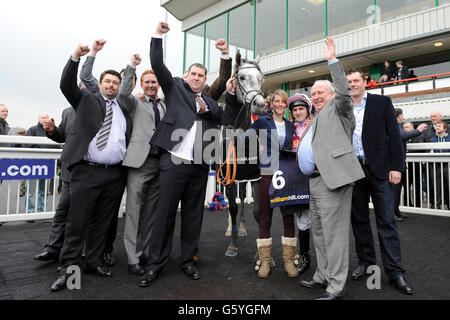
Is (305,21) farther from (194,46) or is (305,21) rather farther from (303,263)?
(303,263)

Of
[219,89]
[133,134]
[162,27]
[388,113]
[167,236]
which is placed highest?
[162,27]

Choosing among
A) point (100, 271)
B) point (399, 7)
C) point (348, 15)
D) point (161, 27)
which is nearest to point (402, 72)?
point (399, 7)

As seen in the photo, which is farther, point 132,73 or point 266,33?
point 266,33

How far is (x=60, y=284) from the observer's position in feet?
7.46

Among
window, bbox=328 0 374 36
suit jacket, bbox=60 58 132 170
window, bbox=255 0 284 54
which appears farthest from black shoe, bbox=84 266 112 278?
window, bbox=255 0 284 54

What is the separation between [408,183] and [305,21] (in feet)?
38.8

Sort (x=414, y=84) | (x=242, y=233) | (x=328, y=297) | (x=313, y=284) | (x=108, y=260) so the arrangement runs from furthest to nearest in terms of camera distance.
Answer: (x=414, y=84)
(x=242, y=233)
(x=108, y=260)
(x=313, y=284)
(x=328, y=297)

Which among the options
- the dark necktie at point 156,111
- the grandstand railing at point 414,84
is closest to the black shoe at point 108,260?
the dark necktie at point 156,111

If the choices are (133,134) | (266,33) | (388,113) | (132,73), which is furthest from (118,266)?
(266,33)

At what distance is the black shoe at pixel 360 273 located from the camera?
8.68 ft

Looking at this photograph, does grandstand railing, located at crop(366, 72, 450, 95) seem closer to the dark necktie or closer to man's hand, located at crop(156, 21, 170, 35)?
the dark necktie

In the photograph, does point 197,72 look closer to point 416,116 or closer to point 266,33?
point 416,116
